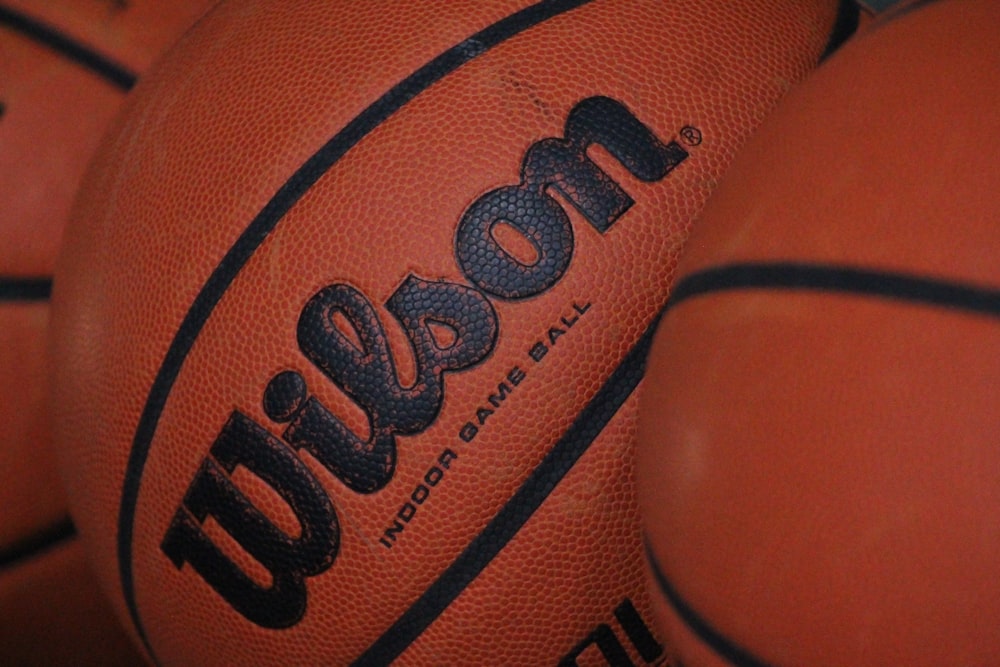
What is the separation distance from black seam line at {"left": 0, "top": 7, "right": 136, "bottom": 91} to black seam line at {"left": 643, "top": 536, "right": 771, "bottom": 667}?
2.46 ft

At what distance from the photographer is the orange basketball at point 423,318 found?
2.11 ft

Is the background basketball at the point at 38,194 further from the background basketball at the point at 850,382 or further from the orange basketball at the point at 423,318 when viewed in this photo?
the background basketball at the point at 850,382

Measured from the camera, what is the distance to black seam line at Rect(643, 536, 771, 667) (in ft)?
1.76

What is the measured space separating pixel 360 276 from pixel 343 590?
22 centimetres

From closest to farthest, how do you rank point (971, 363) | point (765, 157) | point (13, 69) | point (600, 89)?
point (971, 363) → point (765, 157) → point (600, 89) → point (13, 69)

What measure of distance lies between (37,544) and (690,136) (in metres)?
0.80

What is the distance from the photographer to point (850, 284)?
485 mm

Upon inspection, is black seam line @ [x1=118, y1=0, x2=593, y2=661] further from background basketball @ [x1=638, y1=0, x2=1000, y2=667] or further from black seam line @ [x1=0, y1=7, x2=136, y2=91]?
black seam line @ [x1=0, y1=7, x2=136, y2=91]

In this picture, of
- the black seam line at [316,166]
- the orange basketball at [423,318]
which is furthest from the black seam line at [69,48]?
the black seam line at [316,166]

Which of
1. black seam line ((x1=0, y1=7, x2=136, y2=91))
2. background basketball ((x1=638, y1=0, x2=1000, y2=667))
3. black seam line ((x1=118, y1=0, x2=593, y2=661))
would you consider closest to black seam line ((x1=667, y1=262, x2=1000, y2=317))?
background basketball ((x1=638, y1=0, x2=1000, y2=667))

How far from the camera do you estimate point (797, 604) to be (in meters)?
0.50

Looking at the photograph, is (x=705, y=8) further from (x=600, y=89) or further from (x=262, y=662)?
(x=262, y=662)

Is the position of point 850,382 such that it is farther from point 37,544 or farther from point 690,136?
point 37,544

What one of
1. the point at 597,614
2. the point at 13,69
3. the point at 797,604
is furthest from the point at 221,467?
the point at 13,69
